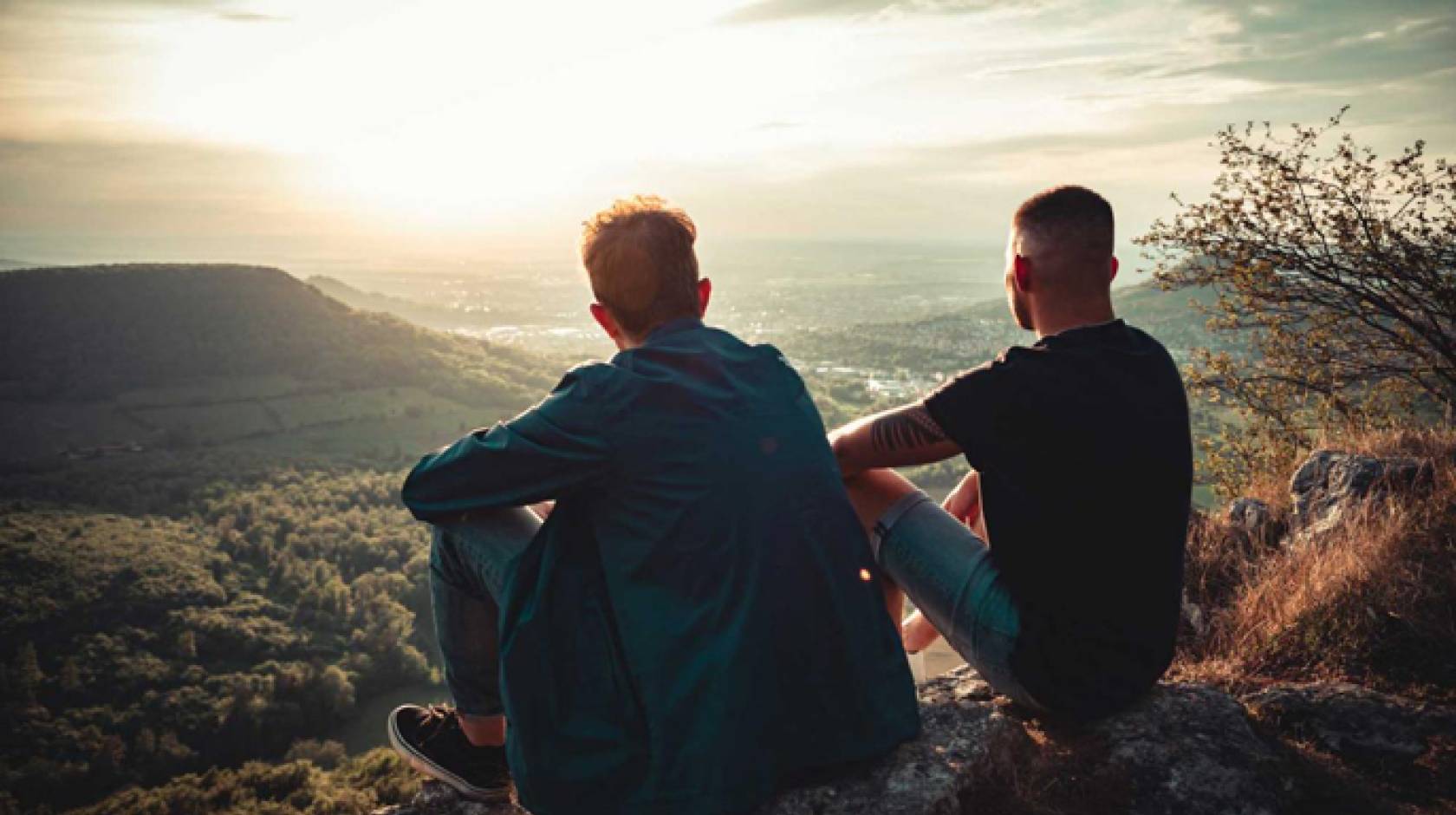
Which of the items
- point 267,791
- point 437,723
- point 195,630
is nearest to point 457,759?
point 437,723

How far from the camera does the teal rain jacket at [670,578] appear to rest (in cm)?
219

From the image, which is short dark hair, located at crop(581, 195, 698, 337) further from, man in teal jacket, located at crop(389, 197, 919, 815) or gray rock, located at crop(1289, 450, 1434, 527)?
gray rock, located at crop(1289, 450, 1434, 527)

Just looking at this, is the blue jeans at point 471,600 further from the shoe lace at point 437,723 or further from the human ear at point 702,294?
the human ear at point 702,294

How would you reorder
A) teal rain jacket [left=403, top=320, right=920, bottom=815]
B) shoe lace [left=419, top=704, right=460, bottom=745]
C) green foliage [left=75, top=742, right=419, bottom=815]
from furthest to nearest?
1. green foliage [left=75, top=742, right=419, bottom=815]
2. shoe lace [left=419, top=704, right=460, bottom=745]
3. teal rain jacket [left=403, top=320, right=920, bottom=815]

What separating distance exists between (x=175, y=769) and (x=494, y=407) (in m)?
63.2

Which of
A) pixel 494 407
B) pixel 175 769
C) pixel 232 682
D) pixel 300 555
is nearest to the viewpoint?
pixel 175 769

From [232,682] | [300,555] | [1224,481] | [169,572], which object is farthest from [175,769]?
[1224,481]

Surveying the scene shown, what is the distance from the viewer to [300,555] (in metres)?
71.4

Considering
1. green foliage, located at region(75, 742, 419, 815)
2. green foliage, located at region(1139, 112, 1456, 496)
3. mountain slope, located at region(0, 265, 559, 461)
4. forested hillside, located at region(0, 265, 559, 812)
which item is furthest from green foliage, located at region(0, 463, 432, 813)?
green foliage, located at region(1139, 112, 1456, 496)

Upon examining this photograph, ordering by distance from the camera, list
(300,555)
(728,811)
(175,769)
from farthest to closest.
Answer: (300,555) < (175,769) < (728,811)

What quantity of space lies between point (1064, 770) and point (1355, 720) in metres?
1.20

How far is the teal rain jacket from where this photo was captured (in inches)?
86.2

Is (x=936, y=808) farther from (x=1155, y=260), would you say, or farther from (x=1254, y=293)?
(x=1155, y=260)

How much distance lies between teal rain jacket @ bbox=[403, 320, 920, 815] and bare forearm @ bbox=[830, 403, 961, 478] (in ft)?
1.54
